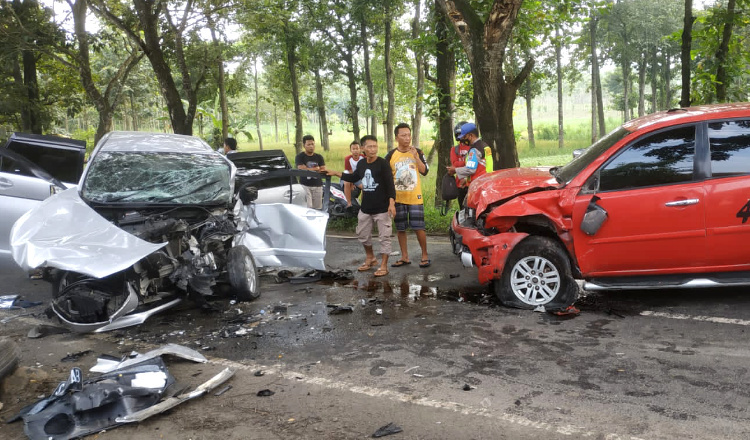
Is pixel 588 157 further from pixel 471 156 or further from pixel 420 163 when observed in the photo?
pixel 420 163

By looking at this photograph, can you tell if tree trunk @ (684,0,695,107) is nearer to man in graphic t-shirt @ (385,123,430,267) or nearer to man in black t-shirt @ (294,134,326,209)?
man in graphic t-shirt @ (385,123,430,267)

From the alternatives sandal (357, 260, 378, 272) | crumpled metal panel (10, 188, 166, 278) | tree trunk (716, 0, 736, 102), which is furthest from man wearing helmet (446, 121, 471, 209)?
tree trunk (716, 0, 736, 102)

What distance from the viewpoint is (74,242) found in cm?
550

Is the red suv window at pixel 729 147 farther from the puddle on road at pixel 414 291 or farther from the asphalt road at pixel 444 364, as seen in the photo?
the puddle on road at pixel 414 291

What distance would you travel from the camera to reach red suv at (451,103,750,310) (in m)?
5.31

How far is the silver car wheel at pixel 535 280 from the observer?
18.6ft

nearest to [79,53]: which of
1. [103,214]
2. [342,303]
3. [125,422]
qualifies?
[103,214]

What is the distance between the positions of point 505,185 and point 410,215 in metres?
1.89

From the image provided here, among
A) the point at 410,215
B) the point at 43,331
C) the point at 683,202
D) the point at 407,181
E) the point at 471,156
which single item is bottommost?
the point at 43,331

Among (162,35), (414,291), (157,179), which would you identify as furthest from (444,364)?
(162,35)

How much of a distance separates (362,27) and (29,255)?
2298 cm

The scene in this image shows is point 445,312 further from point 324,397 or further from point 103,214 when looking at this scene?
point 103,214

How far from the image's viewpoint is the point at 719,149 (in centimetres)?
540

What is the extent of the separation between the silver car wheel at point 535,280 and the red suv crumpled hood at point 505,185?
2.26 feet
